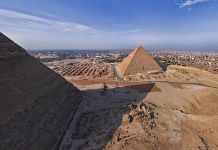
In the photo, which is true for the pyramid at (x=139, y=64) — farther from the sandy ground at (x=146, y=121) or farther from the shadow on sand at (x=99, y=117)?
the sandy ground at (x=146, y=121)

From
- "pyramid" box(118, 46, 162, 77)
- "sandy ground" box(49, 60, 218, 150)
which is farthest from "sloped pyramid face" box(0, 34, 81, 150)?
"pyramid" box(118, 46, 162, 77)

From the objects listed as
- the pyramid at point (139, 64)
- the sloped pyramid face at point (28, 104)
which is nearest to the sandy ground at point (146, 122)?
the sloped pyramid face at point (28, 104)

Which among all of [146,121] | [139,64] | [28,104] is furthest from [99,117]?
[139,64]

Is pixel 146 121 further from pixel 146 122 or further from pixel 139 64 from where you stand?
pixel 139 64

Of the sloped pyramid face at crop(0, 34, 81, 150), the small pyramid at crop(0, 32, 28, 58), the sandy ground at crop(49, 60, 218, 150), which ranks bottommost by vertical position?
the sandy ground at crop(49, 60, 218, 150)

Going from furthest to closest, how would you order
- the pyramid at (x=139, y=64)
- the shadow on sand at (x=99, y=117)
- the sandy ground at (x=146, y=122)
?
1. the pyramid at (x=139, y=64)
2. the shadow on sand at (x=99, y=117)
3. the sandy ground at (x=146, y=122)

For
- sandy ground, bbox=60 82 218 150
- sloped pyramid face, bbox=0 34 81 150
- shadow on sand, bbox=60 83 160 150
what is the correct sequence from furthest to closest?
shadow on sand, bbox=60 83 160 150, sandy ground, bbox=60 82 218 150, sloped pyramid face, bbox=0 34 81 150

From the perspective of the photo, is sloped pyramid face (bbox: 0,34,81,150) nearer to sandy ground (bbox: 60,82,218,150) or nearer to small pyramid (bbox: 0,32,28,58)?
small pyramid (bbox: 0,32,28,58)

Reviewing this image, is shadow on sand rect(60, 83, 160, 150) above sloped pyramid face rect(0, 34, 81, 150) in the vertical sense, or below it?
below

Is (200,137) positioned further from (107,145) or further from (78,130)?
(78,130)
